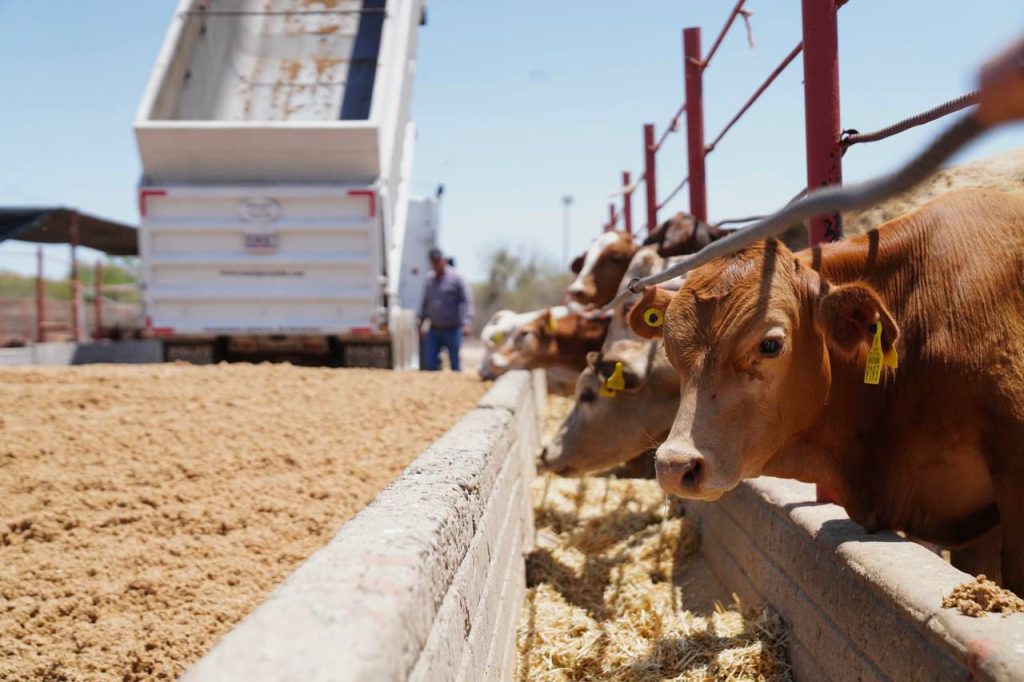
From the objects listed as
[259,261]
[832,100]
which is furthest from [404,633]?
[259,261]

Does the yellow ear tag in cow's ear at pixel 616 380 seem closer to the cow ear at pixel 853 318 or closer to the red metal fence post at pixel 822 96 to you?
the red metal fence post at pixel 822 96

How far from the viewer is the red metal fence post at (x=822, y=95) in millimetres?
3252

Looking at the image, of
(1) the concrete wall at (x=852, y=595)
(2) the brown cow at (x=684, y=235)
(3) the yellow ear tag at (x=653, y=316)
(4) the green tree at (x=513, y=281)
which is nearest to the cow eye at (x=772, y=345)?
(1) the concrete wall at (x=852, y=595)

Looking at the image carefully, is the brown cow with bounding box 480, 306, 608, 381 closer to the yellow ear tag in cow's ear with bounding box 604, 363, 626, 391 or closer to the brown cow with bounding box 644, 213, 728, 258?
the brown cow with bounding box 644, 213, 728, 258

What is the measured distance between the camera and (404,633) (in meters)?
1.43

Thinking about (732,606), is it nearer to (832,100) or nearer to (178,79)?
(832,100)

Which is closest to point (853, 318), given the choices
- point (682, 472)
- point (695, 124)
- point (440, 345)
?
point (682, 472)

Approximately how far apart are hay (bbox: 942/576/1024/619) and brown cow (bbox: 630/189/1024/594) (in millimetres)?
636

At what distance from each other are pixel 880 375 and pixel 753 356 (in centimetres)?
43

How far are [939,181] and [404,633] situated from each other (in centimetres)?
355

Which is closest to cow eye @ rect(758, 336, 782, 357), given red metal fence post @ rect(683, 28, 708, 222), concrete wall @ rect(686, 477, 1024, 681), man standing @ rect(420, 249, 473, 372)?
concrete wall @ rect(686, 477, 1024, 681)

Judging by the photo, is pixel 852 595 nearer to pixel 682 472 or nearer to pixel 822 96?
pixel 682 472

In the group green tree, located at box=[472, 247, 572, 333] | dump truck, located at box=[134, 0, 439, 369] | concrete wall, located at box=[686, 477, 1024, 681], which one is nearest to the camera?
concrete wall, located at box=[686, 477, 1024, 681]

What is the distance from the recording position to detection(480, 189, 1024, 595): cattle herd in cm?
251
